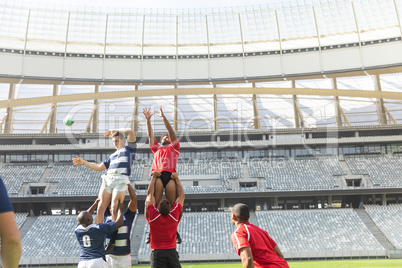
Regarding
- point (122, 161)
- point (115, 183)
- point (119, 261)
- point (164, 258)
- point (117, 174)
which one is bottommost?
point (119, 261)

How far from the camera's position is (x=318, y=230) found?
43.6 metres

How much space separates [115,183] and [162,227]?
2878 mm

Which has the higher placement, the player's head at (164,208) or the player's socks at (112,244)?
the player's head at (164,208)

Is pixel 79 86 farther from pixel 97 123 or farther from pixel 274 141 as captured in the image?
pixel 274 141

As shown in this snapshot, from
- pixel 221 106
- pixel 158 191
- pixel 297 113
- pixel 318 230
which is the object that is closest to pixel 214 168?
pixel 221 106

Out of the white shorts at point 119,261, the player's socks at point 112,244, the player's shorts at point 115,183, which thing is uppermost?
the player's shorts at point 115,183

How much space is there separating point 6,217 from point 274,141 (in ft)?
180

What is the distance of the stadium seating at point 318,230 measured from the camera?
4084 centimetres

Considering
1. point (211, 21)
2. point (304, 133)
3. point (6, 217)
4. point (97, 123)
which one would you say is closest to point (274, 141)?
point (304, 133)

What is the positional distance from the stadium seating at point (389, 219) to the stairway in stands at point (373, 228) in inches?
12.9

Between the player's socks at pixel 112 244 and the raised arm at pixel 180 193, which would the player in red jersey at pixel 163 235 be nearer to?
the raised arm at pixel 180 193

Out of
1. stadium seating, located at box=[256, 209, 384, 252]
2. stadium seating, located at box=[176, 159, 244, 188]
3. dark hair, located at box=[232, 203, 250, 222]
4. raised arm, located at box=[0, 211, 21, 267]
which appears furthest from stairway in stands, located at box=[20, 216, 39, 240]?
raised arm, located at box=[0, 211, 21, 267]

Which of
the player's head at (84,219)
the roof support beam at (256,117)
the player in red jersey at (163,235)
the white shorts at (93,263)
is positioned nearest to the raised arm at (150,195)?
the player in red jersey at (163,235)

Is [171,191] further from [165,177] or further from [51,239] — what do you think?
[51,239]
